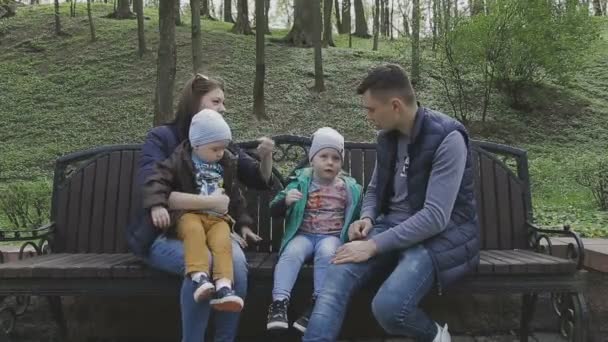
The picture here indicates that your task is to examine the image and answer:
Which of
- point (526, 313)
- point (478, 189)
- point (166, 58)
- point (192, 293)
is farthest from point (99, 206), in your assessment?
point (166, 58)

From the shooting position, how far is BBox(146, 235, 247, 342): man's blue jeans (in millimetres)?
3047

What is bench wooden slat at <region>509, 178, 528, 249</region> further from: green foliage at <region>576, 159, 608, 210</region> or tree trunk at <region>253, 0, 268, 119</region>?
tree trunk at <region>253, 0, 268, 119</region>

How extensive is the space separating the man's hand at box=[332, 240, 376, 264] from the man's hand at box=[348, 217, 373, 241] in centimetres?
21

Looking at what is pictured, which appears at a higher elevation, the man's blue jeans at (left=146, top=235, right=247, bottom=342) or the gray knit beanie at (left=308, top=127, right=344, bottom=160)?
the gray knit beanie at (left=308, top=127, right=344, bottom=160)

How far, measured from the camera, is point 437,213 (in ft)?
9.84

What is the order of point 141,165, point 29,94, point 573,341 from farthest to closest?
point 29,94
point 141,165
point 573,341

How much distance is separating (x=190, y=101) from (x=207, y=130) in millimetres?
409

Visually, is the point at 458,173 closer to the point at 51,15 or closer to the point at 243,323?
the point at 243,323

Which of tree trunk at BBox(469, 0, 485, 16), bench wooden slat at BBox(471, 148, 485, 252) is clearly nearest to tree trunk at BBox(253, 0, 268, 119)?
tree trunk at BBox(469, 0, 485, 16)

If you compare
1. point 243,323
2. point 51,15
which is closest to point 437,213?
point 243,323

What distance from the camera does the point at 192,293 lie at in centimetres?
302

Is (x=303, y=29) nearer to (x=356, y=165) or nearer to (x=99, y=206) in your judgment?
(x=356, y=165)

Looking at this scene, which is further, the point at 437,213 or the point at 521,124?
the point at 521,124

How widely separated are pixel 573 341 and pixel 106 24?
2311 cm
